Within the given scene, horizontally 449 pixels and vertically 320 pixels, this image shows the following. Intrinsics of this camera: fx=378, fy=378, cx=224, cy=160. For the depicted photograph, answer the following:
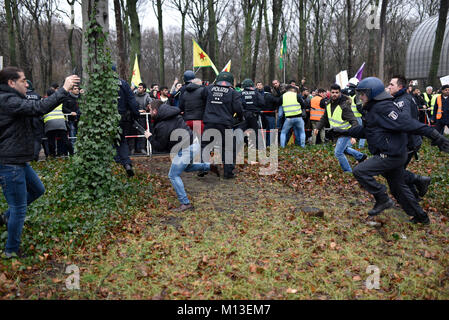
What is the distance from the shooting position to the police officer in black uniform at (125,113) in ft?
27.8

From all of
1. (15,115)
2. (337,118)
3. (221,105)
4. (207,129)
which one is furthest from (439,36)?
(15,115)

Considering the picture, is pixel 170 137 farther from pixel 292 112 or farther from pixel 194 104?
pixel 292 112

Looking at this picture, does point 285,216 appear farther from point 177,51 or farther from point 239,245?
point 177,51

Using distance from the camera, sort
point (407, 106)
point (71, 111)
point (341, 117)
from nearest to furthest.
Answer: point (407, 106)
point (341, 117)
point (71, 111)

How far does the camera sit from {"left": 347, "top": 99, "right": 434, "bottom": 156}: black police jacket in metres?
5.67

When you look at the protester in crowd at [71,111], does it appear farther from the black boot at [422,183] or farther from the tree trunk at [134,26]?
the black boot at [422,183]

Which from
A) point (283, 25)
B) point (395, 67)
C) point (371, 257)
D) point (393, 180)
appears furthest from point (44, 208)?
point (395, 67)

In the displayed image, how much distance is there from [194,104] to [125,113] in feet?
5.41

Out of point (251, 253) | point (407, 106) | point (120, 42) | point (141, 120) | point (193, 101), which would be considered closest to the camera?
point (251, 253)

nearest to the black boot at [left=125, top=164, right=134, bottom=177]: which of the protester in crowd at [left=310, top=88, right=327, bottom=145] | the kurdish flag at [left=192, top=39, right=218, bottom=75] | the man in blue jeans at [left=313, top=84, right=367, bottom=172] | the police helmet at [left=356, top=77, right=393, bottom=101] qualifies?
the man in blue jeans at [left=313, top=84, right=367, bottom=172]

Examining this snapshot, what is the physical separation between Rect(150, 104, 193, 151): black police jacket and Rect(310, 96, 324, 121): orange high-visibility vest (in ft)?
27.5

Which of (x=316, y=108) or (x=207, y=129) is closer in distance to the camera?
(x=207, y=129)

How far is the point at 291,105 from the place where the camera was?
12305 millimetres

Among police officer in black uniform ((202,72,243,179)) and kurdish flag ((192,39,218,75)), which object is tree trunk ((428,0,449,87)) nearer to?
kurdish flag ((192,39,218,75))
